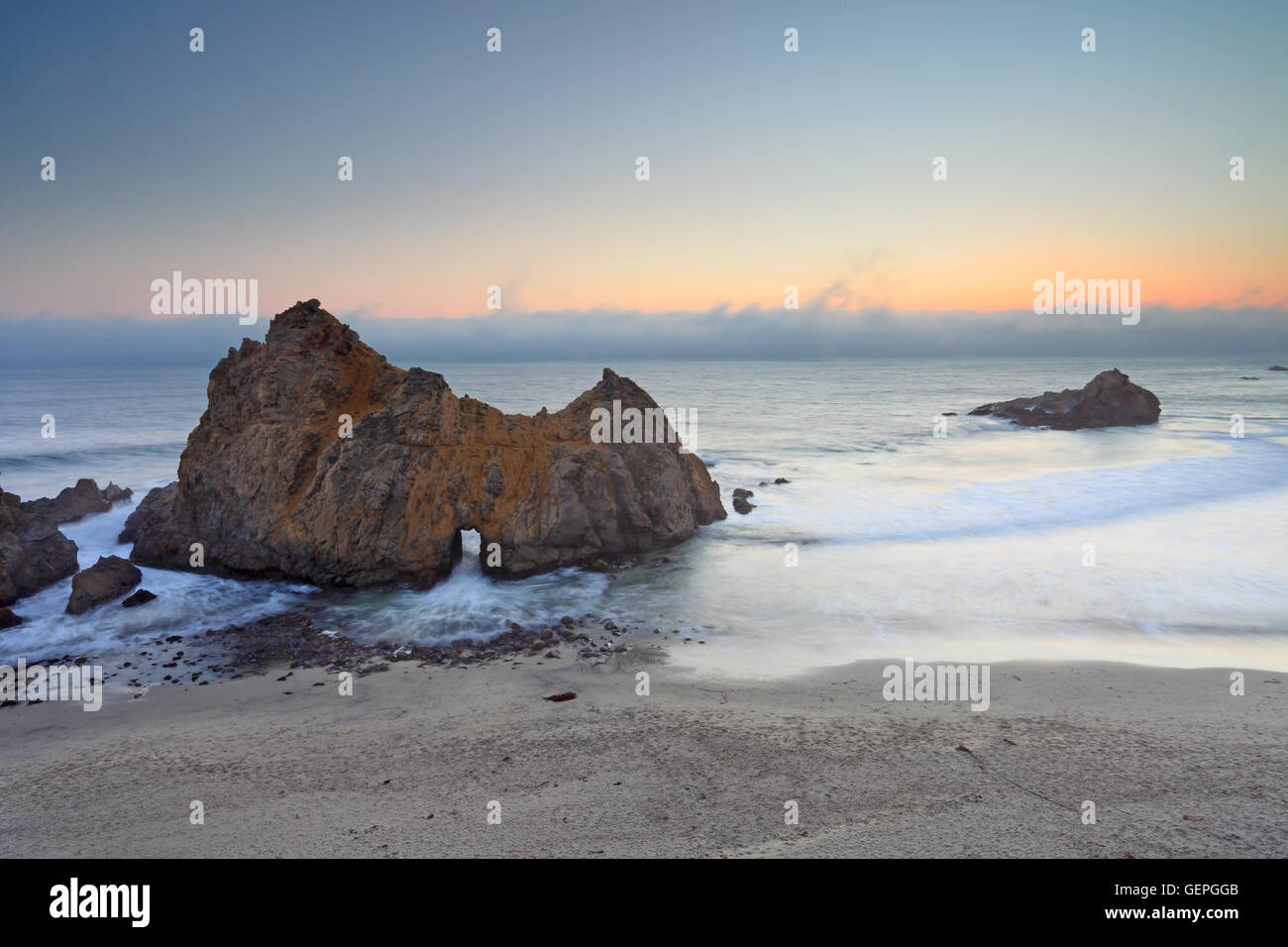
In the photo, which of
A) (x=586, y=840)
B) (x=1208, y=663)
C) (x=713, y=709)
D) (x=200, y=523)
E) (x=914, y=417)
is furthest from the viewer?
(x=914, y=417)

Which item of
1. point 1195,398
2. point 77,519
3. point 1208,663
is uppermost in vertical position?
point 1195,398

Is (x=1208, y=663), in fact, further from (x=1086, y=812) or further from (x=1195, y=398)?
(x=1195, y=398)

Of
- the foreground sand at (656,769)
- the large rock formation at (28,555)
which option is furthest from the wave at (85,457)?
the foreground sand at (656,769)

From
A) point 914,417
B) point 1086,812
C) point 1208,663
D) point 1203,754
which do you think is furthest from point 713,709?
point 914,417

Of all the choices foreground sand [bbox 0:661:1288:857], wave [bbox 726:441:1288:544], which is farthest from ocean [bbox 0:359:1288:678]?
foreground sand [bbox 0:661:1288:857]

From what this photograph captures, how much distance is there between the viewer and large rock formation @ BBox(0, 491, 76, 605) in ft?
45.5

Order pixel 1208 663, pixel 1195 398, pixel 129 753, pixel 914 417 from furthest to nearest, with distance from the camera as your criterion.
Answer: pixel 1195 398 → pixel 914 417 → pixel 1208 663 → pixel 129 753

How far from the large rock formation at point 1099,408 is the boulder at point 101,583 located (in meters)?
51.6

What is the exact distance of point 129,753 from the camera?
8133mm

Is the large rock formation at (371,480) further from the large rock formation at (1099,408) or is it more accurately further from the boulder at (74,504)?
the large rock formation at (1099,408)

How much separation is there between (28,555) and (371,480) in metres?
7.33

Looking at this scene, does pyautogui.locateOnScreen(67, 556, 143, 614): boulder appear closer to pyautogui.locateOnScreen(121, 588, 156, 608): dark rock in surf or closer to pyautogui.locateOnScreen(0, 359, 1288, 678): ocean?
pyautogui.locateOnScreen(0, 359, 1288, 678): ocean

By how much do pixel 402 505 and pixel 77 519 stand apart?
12.6 meters

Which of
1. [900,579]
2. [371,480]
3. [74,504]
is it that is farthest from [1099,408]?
[74,504]
